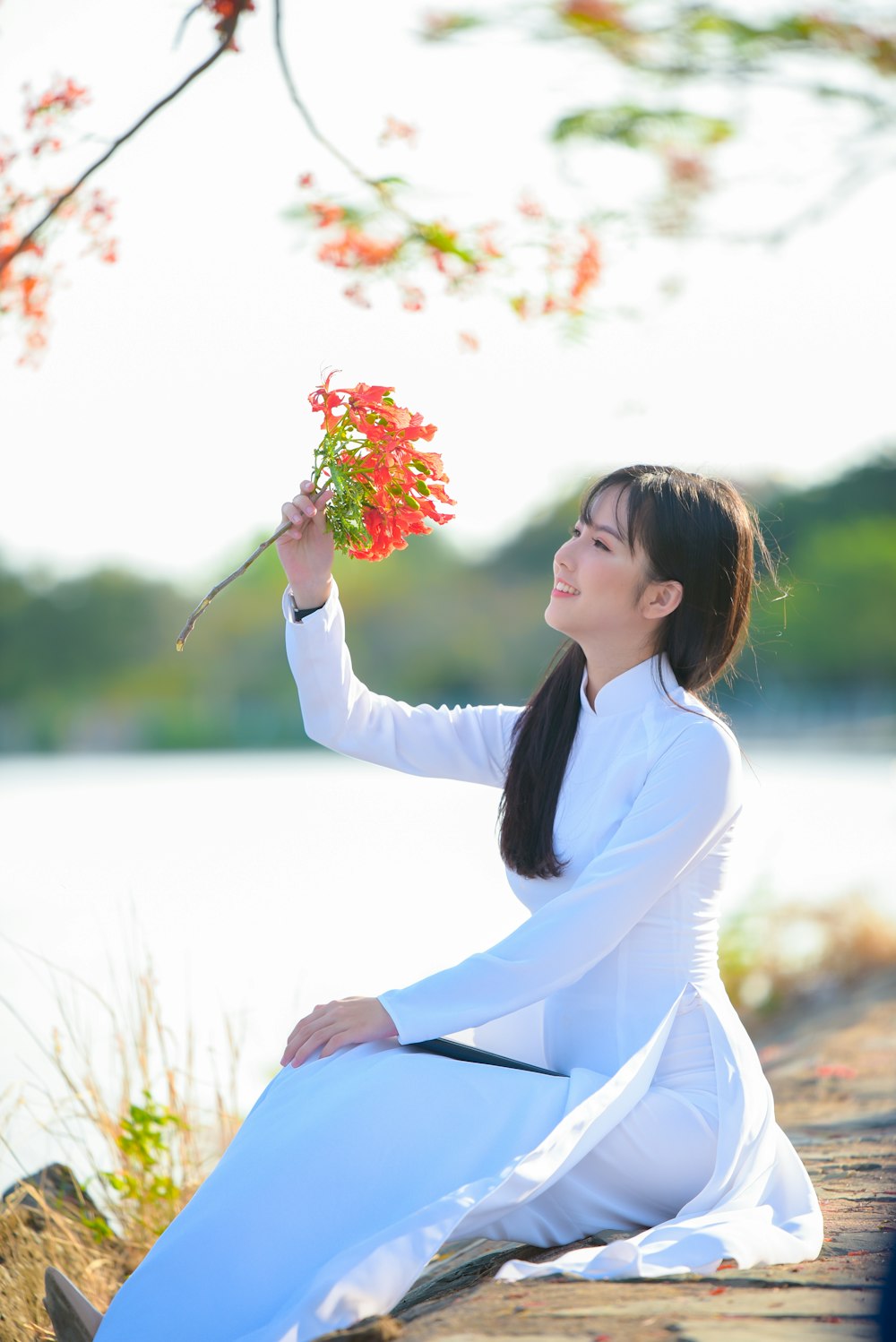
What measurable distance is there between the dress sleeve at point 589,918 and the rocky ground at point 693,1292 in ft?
1.11

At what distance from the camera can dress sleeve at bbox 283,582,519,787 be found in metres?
2.26

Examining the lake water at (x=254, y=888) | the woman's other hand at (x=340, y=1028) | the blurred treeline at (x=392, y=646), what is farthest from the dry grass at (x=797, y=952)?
the blurred treeline at (x=392, y=646)

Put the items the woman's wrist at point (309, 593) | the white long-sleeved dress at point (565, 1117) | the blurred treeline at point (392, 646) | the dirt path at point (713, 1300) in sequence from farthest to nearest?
the blurred treeline at point (392, 646)
the woman's wrist at point (309, 593)
the white long-sleeved dress at point (565, 1117)
the dirt path at point (713, 1300)

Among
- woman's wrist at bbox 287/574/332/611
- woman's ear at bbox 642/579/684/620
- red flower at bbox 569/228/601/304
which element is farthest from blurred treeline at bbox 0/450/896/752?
woman's ear at bbox 642/579/684/620

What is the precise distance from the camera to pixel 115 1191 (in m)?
2.76

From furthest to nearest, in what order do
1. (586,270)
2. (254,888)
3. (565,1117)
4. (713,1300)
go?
(254,888) → (586,270) → (565,1117) → (713,1300)

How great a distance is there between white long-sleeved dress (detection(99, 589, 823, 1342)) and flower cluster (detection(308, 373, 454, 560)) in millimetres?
394

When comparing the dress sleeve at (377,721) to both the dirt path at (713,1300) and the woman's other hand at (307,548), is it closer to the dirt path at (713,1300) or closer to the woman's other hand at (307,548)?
the woman's other hand at (307,548)

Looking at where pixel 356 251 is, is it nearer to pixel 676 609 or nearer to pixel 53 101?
pixel 53 101

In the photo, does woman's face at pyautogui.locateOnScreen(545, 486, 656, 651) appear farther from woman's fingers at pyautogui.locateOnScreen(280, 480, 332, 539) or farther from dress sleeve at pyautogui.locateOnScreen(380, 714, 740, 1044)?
woman's fingers at pyautogui.locateOnScreen(280, 480, 332, 539)

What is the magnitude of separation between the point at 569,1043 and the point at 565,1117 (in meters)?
0.23

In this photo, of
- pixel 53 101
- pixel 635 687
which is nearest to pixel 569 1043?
pixel 635 687

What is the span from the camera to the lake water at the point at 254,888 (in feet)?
12.1

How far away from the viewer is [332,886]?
8.70m
